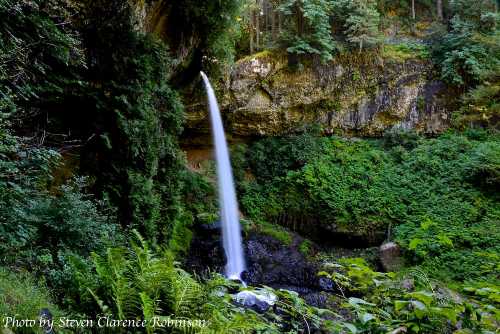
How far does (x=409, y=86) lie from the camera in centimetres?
1595

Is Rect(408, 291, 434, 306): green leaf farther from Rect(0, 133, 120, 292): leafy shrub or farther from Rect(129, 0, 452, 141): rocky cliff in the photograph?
Rect(129, 0, 452, 141): rocky cliff

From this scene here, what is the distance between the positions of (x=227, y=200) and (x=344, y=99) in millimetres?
6788

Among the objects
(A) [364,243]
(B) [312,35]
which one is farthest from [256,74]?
(A) [364,243]

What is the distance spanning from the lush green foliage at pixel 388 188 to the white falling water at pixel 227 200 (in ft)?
2.36

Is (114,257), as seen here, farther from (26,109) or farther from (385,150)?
(385,150)

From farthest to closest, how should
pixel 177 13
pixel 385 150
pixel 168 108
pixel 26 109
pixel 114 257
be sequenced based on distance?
pixel 385 150, pixel 177 13, pixel 168 108, pixel 26 109, pixel 114 257

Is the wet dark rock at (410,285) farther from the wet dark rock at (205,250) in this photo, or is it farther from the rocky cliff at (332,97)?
the rocky cliff at (332,97)

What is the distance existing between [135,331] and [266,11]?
1730cm

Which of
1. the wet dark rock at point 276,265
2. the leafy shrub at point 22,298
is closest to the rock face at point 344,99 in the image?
the wet dark rock at point 276,265

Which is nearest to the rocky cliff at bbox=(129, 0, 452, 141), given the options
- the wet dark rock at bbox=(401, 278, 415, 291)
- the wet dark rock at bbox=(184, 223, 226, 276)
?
the wet dark rock at bbox=(184, 223, 226, 276)

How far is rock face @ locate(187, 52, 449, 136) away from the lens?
14820 millimetres

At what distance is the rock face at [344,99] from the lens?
1482 centimetres

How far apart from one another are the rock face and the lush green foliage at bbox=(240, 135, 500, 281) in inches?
31.5

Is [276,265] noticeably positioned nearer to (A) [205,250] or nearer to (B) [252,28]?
(A) [205,250]
